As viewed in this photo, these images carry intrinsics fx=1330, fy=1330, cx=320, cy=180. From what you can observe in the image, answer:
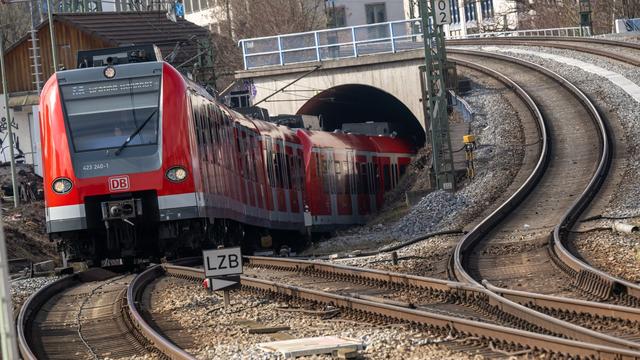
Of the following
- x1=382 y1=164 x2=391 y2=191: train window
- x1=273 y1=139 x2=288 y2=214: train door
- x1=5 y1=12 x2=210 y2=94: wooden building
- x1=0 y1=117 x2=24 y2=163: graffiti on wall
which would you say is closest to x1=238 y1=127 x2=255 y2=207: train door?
x1=273 y1=139 x2=288 y2=214: train door

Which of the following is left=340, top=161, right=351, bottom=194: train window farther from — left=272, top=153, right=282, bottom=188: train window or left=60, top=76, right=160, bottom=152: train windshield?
left=60, top=76, right=160, bottom=152: train windshield

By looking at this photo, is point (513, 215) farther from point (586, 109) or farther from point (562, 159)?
point (586, 109)

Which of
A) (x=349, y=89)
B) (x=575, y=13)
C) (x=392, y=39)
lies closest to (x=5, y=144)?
(x=349, y=89)

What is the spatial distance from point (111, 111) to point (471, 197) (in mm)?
11118

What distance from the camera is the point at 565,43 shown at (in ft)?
172

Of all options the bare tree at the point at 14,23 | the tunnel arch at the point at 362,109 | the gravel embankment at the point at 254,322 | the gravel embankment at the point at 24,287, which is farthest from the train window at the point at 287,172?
the bare tree at the point at 14,23

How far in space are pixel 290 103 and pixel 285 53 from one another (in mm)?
1889

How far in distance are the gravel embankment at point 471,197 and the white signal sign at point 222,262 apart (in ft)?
33.0

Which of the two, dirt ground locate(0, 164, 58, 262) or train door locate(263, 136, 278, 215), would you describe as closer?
train door locate(263, 136, 278, 215)

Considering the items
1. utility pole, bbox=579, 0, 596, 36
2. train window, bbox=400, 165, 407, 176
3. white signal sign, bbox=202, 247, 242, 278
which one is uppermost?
utility pole, bbox=579, 0, 596, 36

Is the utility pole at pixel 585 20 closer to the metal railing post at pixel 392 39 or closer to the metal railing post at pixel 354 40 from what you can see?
the metal railing post at pixel 354 40

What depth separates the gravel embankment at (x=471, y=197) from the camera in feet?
86.8

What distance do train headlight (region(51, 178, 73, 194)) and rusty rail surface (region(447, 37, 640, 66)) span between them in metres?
26.5

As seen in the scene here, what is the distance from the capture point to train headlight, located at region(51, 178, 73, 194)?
64.7 ft
